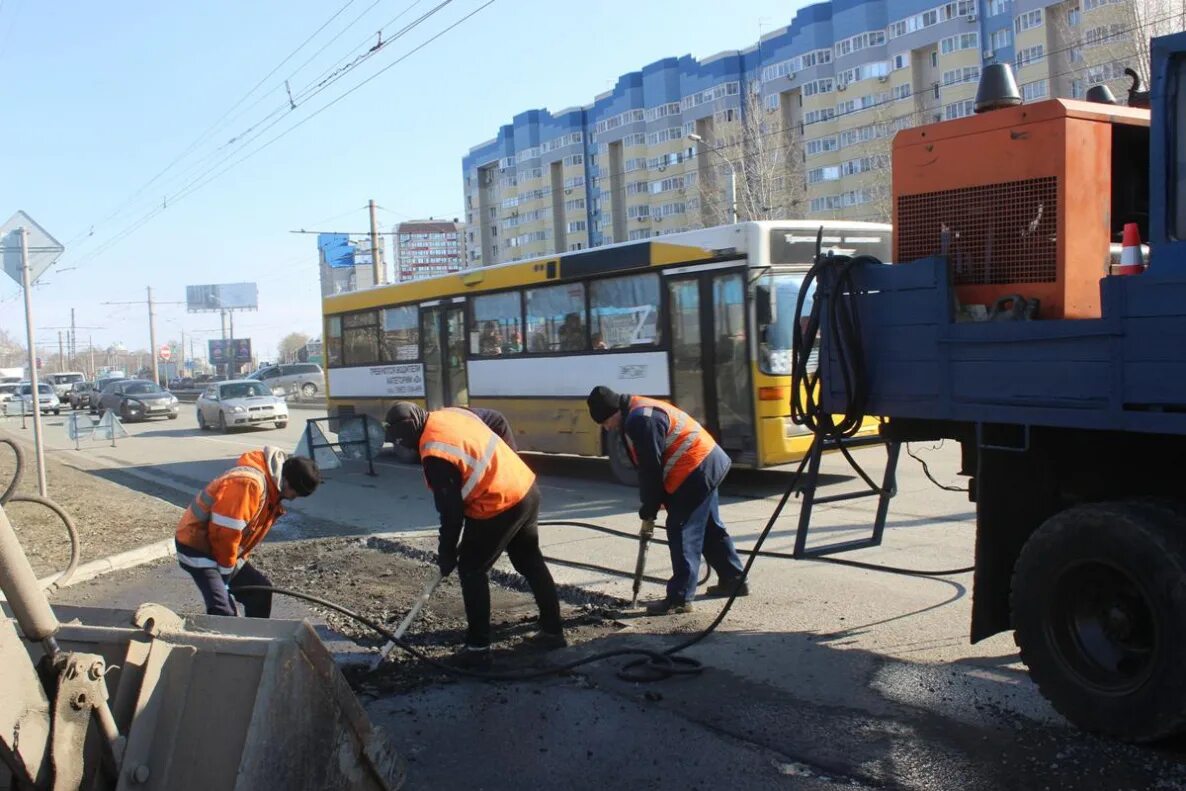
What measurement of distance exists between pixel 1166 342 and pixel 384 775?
3104mm

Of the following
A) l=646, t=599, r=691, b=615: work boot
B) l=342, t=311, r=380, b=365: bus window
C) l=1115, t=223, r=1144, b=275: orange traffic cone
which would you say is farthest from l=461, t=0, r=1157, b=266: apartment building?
l=1115, t=223, r=1144, b=275: orange traffic cone

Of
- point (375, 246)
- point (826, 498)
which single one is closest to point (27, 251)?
point (826, 498)

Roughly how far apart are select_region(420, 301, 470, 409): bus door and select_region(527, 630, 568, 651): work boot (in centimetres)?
949

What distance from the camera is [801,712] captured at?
4555mm

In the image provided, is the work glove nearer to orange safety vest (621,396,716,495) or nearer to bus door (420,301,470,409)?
orange safety vest (621,396,716,495)

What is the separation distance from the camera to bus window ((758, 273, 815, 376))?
10.7 meters

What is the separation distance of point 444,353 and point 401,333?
1453 millimetres

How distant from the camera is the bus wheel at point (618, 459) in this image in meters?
12.3

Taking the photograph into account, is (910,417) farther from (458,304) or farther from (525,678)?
(458,304)

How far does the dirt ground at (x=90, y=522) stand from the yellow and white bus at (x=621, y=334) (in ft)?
15.3

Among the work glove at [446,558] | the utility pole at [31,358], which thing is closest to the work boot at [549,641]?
the work glove at [446,558]

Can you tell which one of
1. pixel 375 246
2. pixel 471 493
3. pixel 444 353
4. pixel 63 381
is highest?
pixel 375 246

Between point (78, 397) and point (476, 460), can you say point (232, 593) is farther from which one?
point (78, 397)

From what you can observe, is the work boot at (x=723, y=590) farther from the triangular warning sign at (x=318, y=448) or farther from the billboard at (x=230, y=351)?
the billboard at (x=230, y=351)
